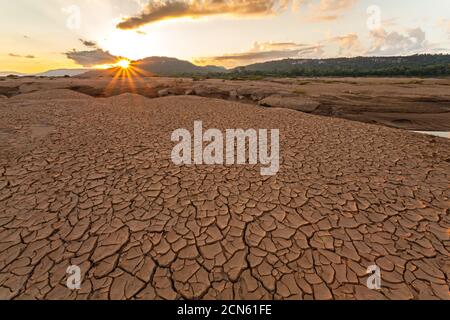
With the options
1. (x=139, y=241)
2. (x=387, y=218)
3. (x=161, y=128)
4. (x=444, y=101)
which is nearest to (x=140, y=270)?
(x=139, y=241)

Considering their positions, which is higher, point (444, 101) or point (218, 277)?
point (444, 101)

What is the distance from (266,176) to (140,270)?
2.87 metres

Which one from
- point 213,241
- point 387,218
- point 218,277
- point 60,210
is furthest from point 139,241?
point 387,218

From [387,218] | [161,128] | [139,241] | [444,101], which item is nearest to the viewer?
[139,241]

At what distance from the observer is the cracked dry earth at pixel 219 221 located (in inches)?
97.1

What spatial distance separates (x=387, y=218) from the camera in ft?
11.2

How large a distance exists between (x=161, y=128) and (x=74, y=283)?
5460 millimetres

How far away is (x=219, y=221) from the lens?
3.38 m

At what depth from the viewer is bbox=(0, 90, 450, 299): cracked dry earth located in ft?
8.09

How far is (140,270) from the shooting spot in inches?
102

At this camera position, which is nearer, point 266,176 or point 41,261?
point 41,261

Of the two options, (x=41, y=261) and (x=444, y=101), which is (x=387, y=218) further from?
(x=444, y=101)
